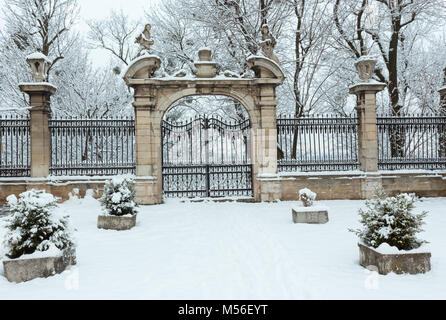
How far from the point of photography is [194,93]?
1081 centimetres

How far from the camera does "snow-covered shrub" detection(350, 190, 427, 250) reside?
4367mm

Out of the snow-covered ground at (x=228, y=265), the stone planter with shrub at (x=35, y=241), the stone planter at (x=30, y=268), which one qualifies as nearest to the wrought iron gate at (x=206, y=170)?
the snow-covered ground at (x=228, y=265)

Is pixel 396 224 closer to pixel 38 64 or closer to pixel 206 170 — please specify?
pixel 206 170

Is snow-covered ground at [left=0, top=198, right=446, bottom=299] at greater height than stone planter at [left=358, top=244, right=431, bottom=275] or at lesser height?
lesser

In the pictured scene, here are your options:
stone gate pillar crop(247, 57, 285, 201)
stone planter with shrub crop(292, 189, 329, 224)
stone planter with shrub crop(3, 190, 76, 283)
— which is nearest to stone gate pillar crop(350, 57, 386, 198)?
stone gate pillar crop(247, 57, 285, 201)

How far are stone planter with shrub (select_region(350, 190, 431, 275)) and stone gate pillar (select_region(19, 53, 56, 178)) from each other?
372 inches

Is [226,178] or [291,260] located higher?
[226,178]

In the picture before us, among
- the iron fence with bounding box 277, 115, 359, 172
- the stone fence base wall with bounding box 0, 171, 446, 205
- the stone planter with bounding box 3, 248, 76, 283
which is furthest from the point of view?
the iron fence with bounding box 277, 115, 359, 172

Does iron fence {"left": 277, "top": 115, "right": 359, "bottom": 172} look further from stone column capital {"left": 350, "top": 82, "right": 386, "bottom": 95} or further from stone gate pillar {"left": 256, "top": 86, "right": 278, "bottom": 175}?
stone column capital {"left": 350, "top": 82, "right": 386, "bottom": 95}

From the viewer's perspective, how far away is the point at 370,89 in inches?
431

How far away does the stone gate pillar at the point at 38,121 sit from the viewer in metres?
10.4
